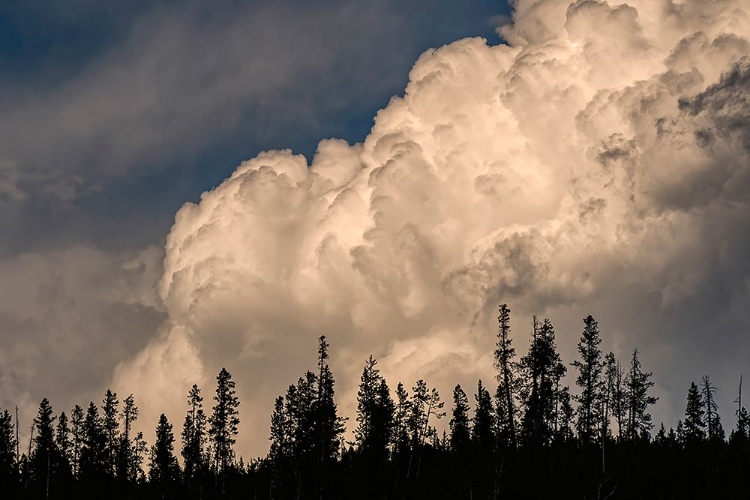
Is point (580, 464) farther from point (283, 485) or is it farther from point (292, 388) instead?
point (292, 388)

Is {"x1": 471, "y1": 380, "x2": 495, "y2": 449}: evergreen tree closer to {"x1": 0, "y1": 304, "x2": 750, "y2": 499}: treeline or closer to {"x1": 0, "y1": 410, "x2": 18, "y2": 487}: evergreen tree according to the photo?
{"x1": 0, "y1": 304, "x2": 750, "y2": 499}: treeline

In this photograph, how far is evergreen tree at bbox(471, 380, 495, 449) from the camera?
10150 centimetres

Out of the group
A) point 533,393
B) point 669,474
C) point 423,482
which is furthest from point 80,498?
point 669,474

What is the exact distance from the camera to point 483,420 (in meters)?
105

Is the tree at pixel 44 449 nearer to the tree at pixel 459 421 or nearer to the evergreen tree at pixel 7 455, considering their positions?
the evergreen tree at pixel 7 455

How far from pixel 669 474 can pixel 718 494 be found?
550cm

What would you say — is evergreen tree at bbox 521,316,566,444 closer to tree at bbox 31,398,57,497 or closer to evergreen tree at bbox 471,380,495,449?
evergreen tree at bbox 471,380,495,449

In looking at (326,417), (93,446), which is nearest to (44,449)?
(93,446)

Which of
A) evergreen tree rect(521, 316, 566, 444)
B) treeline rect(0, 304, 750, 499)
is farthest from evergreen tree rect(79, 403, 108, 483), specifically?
evergreen tree rect(521, 316, 566, 444)

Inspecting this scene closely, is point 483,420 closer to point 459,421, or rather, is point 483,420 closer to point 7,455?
point 459,421

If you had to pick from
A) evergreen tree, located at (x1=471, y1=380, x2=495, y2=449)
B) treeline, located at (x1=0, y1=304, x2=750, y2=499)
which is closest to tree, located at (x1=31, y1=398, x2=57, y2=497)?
treeline, located at (x1=0, y1=304, x2=750, y2=499)

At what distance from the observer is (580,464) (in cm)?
6769

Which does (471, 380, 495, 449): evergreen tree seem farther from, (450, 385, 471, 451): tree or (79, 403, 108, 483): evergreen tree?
(79, 403, 108, 483): evergreen tree

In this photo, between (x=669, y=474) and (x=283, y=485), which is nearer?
(x=669, y=474)
